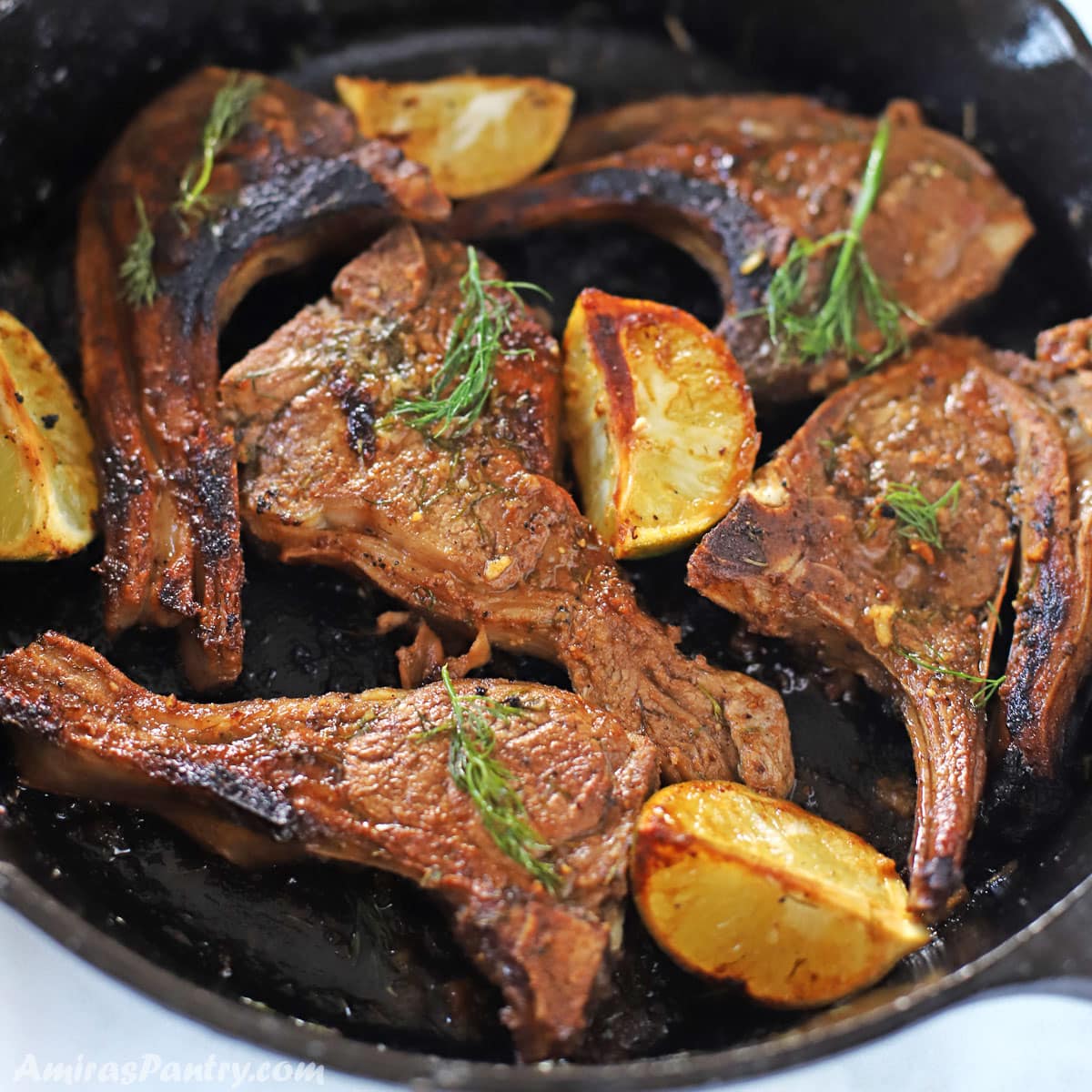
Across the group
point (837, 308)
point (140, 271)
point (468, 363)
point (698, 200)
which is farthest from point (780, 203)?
point (140, 271)

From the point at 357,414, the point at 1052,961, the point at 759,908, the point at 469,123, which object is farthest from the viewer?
the point at 469,123

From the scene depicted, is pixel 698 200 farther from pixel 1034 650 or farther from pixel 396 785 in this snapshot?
pixel 396 785

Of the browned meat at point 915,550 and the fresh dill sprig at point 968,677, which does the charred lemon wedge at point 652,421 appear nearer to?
the browned meat at point 915,550

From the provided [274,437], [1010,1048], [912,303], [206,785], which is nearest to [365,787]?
[206,785]

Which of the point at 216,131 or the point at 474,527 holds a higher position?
the point at 216,131

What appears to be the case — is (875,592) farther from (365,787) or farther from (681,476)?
(365,787)

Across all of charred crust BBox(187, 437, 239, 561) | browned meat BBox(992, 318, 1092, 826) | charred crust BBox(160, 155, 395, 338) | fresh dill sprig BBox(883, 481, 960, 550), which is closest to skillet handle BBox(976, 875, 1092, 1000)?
browned meat BBox(992, 318, 1092, 826)

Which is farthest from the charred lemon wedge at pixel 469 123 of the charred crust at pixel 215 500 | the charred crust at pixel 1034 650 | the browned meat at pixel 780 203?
the charred crust at pixel 1034 650

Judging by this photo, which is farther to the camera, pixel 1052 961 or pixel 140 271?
pixel 140 271
